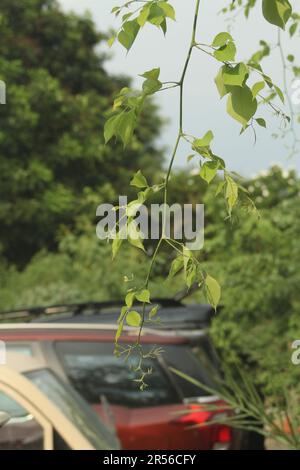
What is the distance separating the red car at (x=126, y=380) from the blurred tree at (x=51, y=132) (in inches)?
666

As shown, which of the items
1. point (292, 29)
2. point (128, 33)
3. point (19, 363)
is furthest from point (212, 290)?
point (292, 29)

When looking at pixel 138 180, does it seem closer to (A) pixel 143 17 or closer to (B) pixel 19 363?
(A) pixel 143 17

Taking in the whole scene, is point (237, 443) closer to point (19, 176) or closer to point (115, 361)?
point (115, 361)

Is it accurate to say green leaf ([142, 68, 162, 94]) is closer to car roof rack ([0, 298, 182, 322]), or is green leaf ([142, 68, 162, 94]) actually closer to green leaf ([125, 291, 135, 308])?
green leaf ([125, 291, 135, 308])

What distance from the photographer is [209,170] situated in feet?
7.19

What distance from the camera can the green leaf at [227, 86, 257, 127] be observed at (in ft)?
6.73

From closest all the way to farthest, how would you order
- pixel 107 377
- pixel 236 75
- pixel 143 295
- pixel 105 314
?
pixel 236 75 < pixel 143 295 < pixel 107 377 < pixel 105 314

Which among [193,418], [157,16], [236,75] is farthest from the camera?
[193,418]

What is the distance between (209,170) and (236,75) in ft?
0.75

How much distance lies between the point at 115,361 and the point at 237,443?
1.05 meters

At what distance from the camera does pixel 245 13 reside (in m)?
5.48

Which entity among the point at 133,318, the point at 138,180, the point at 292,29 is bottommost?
the point at 133,318

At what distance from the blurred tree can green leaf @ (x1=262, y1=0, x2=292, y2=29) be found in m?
22.9

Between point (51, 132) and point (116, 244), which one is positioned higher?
point (51, 132)
